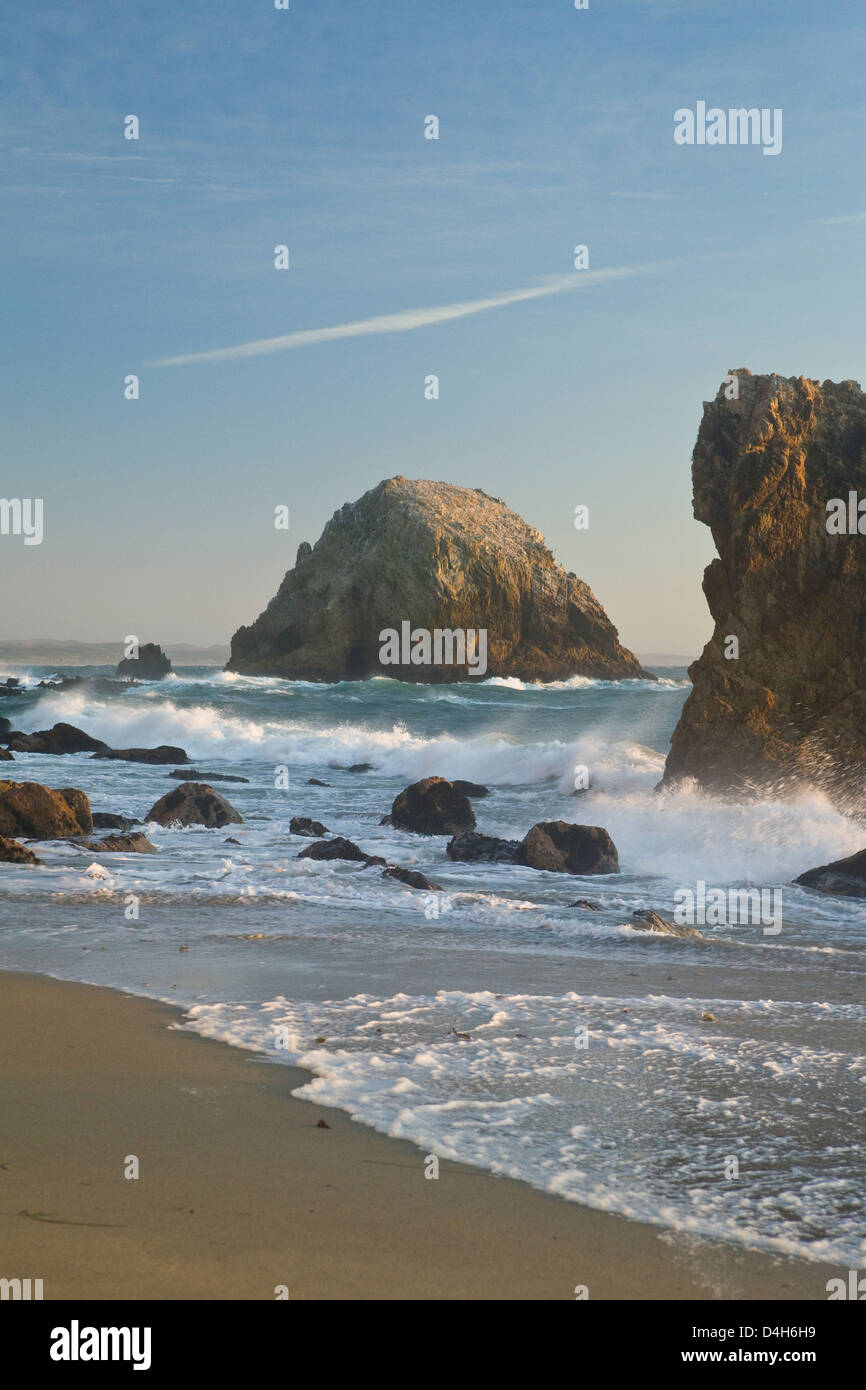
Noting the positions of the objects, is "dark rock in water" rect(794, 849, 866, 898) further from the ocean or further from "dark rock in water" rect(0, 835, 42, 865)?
"dark rock in water" rect(0, 835, 42, 865)

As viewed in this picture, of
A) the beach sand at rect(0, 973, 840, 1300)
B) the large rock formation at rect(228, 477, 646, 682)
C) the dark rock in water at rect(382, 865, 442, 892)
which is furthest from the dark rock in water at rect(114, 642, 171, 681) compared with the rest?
the beach sand at rect(0, 973, 840, 1300)

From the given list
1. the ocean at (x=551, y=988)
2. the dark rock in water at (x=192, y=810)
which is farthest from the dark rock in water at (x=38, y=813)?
the dark rock in water at (x=192, y=810)

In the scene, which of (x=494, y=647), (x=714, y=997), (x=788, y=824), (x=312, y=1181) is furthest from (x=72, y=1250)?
(x=494, y=647)

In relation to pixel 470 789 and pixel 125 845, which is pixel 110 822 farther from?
pixel 470 789

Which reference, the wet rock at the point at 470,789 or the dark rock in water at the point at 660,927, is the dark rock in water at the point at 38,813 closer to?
the dark rock in water at the point at 660,927

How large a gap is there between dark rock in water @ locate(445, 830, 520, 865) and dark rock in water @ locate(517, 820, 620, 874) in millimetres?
223

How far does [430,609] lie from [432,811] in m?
74.2

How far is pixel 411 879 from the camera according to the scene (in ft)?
38.7

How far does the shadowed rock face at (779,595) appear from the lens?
16812 mm

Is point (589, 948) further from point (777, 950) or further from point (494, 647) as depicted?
point (494, 647)

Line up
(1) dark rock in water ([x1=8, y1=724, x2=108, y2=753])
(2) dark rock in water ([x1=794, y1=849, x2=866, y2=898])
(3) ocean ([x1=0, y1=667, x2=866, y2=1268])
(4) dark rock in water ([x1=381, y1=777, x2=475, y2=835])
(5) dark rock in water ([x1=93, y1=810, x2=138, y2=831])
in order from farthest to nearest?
(1) dark rock in water ([x1=8, y1=724, x2=108, y2=753])
(4) dark rock in water ([x1=381, y1=777, x2=475, y2=835])
(5) dark rock in water ([x1=93, y1=810, x2=138, y2=831])
(2) dark rock in water ([x1=794, y1=849, x2=866, y2=898])
(3) ocean ([x1=0, y1=667, x2=866, y2=1268])

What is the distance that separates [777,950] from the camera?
9.05 m

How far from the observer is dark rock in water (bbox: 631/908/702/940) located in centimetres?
955
